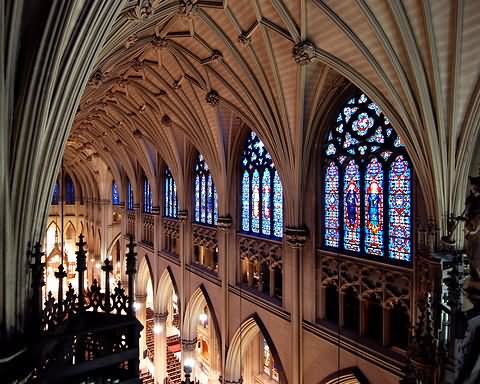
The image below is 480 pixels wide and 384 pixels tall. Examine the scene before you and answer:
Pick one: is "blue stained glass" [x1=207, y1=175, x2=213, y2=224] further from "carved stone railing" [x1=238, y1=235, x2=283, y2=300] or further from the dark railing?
the dark railing

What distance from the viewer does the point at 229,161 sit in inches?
465

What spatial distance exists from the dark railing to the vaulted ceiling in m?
4.16

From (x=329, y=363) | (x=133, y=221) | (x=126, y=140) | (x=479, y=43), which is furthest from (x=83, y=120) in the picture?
(x=479, y=43)

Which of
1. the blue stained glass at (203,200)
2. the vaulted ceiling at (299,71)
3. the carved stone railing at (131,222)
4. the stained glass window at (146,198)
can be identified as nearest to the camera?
the vaulted ceiling at (299,71)

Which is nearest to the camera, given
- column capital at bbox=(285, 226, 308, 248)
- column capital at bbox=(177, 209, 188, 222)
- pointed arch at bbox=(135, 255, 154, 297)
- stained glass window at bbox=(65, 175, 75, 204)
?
column capital at bbox=(285, 226, 308, 248)

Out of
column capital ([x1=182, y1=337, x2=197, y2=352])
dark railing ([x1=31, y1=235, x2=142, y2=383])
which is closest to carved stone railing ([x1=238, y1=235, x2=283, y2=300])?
column capital ([x1=182, y1=337, x2=197, y2=352])

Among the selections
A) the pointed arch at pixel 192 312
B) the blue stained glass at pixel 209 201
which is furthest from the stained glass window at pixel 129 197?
the blue stained glass at pixel 209 201

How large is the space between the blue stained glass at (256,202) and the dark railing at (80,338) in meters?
7.70

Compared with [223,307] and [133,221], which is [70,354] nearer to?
[223,307]

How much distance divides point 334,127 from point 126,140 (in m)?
11.7

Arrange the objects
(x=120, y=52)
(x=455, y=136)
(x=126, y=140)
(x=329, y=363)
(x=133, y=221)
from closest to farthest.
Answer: (x=455, y=136) → (x=120, y=52) → (x=329, y=363) → (x=126, y=140) → (x=133, y=221)

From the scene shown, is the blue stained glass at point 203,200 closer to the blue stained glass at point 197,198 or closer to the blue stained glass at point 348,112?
the blue stained glass at point 197,198

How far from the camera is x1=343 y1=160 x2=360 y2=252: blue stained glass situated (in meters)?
7.96

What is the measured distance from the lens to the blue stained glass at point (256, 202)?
36.4 feet
